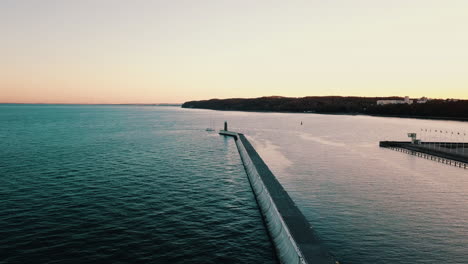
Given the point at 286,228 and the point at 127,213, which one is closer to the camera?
the point at 286,228

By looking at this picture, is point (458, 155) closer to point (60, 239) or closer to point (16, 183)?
point (60, 239)

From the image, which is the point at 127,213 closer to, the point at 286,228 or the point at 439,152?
the point at 286,228

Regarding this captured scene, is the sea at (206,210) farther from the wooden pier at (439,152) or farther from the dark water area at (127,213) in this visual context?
the wooden pier at (439,152)

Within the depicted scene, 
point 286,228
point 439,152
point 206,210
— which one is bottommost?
point 206,210

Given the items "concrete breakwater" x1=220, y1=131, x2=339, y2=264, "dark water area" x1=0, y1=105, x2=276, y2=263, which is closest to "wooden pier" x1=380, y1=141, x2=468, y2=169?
"dark water area" x1=0, y1=105, x2=276, y2=263

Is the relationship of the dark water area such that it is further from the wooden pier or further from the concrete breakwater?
the wooden pier

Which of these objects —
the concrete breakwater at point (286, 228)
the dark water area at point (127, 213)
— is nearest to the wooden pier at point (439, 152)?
the dark water area at point (127, 213)


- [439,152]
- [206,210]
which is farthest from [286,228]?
[439,152]
